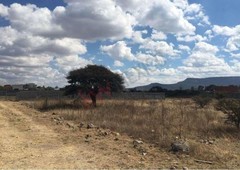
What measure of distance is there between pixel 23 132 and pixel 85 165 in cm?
702

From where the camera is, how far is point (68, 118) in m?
21.9

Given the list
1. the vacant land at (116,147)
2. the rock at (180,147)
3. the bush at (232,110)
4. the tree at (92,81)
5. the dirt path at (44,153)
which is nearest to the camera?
the dirt path at (44,153)

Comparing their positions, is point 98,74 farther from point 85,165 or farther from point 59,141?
point 85,165

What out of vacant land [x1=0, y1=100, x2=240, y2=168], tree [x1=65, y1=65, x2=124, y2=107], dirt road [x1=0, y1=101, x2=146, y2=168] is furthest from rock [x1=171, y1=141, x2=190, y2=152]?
tree [x1=65, y1=65, x2=124, y2=107]

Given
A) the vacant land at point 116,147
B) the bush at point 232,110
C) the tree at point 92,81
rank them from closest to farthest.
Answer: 1. the vacant land at point 116,147
2. the bush at point 232,110
3. the tree at point 92,81

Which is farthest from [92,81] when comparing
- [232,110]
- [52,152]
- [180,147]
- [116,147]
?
[180,147]

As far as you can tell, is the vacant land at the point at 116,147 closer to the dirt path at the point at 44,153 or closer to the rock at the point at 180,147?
the dirt path at the point at 44,153

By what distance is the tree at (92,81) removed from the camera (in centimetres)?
3981

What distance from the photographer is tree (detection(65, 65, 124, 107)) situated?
1567 inches

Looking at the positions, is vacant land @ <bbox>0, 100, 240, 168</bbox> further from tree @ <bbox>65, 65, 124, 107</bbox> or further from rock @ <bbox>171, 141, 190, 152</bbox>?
tree @ <bbox>65, 65, 124, 107</bbox>

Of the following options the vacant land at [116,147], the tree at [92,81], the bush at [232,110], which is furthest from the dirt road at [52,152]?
the tree at [92,81]

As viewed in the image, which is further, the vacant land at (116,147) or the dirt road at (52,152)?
the vacant land at (116,147)

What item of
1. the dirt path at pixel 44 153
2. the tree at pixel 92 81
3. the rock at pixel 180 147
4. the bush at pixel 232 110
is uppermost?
the tree at pixel 92 81

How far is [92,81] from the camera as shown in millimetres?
40031
